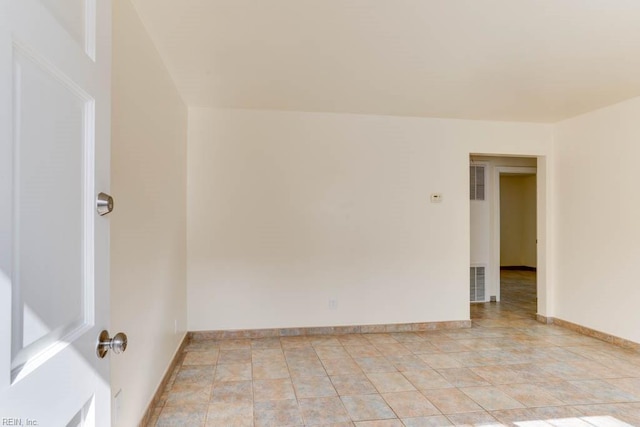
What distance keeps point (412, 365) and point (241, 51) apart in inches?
116

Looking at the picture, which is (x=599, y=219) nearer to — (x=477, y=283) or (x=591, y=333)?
(x=591, y=333)

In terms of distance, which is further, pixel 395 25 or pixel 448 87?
pixel 448 87

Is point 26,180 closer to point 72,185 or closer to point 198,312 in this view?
point 72,185

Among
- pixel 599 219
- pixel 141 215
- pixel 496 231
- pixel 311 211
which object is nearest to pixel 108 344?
pixel 141 215

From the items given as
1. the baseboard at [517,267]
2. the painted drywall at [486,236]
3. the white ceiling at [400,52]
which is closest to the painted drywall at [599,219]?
the white ceiling at [400,52]

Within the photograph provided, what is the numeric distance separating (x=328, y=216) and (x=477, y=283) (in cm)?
303

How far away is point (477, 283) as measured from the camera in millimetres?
5773

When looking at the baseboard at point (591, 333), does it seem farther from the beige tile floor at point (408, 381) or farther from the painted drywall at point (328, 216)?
the painted drywall at point (328, 216)

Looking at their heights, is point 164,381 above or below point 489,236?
below

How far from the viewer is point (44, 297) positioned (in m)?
0.73

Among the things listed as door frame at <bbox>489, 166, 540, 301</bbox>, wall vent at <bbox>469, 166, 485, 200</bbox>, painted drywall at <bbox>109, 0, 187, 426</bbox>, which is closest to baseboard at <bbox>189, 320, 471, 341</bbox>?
painted drywall at <bbox>109, 0, 187, 426</bbox>

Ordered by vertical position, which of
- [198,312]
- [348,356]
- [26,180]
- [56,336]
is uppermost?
[26,180]

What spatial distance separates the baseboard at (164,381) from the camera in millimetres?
2287

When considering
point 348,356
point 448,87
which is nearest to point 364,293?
point 348,356
